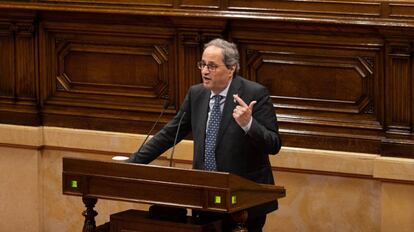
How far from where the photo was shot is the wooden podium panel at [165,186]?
5.70 m

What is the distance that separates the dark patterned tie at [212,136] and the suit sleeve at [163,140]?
19 cm

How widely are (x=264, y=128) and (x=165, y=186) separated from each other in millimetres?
591

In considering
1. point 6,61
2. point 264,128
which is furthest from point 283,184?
point 6,61

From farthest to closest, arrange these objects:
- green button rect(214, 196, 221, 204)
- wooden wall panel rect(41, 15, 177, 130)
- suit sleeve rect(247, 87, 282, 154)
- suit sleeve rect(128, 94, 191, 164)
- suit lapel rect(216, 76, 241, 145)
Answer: wooden wall panel rect(41, 15, 177, 130) < suit sleeve rect(128, 94, 191, 164) < suit lapel rect(216, 76, 241, 145) < suit sleeve rect(247, 87, 282, 154) < green button rect(214, 196, 221, 204)

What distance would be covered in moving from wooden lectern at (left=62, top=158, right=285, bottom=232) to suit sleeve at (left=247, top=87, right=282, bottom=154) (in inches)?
8.0

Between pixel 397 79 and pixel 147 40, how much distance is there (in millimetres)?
1729

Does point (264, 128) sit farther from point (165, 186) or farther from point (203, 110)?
point (165, 186)

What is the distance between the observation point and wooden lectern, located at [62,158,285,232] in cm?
570

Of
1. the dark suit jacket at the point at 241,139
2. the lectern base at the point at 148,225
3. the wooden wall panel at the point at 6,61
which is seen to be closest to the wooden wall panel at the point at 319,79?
the dark suit jacket at the point at 241,139

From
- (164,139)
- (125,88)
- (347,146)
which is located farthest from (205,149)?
(125,88)

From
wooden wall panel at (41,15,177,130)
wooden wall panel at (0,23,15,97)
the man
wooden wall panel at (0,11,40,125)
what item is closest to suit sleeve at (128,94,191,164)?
the man

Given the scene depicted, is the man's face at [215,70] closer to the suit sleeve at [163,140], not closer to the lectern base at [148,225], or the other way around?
the suit sleeve at [163,140]

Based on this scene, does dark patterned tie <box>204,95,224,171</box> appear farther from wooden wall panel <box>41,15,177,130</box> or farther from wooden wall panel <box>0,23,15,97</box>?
wooden wall panel <box>0,23,15,97</box>

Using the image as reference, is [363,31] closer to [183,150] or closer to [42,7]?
[183,150]
